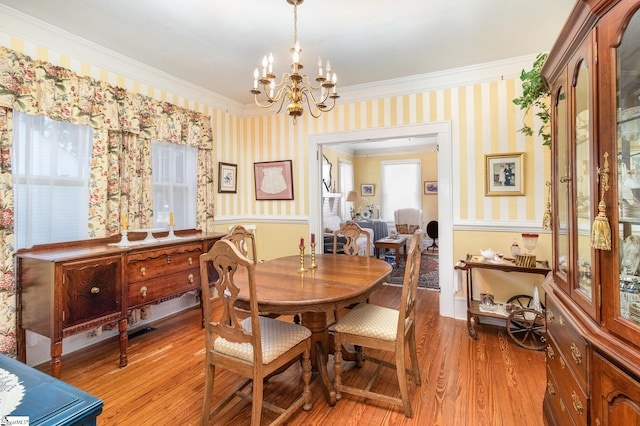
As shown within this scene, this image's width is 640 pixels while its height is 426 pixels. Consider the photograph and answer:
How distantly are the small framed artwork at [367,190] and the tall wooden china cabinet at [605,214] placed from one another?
24.3 ft

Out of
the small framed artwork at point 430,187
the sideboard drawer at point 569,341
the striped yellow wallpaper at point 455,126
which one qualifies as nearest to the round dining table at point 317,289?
the sideboard drawer at point 569,341

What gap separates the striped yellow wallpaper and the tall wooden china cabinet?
6.41ft

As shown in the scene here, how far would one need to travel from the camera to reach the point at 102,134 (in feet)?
9.07

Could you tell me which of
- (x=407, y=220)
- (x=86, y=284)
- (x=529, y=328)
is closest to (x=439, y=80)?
(x=529, y=328)

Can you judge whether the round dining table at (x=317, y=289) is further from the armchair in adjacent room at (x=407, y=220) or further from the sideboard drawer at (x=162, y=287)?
the armchair in adjacent room at (x=407, y=220)

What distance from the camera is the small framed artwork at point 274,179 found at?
4.34 metres

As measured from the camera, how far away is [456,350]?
265cm

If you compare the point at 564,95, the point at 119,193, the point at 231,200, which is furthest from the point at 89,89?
the point at 564,95

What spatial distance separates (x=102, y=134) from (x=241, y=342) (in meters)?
2.34

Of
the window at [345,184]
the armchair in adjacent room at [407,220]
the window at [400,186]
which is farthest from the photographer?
the window at [400,186]

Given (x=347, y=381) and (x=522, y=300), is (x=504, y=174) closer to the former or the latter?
(x=522, y=300)

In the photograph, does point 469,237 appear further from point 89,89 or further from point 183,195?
point 89,89

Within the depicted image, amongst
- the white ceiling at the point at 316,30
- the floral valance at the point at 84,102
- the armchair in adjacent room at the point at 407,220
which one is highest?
the white ceiling at the point at 316,30

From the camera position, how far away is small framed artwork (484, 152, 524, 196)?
312 cm
